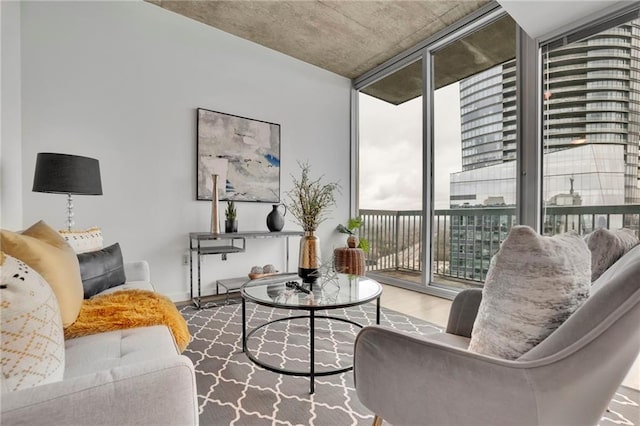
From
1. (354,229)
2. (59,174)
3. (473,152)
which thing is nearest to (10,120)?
(59,174)

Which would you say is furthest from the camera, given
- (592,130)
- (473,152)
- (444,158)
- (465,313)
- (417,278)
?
(417,278)

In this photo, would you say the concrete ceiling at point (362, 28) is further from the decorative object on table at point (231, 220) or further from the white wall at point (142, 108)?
the decorative object on table at point (231, 220)

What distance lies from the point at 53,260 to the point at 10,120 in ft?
6.07

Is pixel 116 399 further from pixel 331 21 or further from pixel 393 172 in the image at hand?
pixel 393 172

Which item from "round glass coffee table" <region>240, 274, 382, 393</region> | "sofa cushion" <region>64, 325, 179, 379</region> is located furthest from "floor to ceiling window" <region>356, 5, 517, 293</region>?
"sofa cushion" <region>64, 325, 179, 379</region>

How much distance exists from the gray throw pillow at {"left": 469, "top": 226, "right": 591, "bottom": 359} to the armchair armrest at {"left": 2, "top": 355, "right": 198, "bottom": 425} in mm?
798

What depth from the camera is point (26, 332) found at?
716mm

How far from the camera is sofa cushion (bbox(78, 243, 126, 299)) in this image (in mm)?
1751

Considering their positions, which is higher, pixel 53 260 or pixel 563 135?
pixel 563 135

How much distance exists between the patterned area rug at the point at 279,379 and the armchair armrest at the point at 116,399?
0.73 meters

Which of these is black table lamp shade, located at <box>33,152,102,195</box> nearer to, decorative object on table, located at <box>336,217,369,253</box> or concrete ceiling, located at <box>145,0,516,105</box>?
concrete ceiling, located at <box>145,0,516,105</box>

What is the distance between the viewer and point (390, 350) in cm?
92

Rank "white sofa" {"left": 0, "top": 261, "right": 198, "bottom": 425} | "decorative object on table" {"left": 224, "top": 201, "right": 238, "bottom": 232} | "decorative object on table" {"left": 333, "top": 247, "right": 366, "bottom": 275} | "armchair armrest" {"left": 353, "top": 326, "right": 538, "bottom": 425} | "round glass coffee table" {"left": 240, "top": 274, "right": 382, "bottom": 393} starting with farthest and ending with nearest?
"decorative object on table" {"left": 224, "top": 201, "right": 238, "bottom": 232} < "decorative object on table" {"left": 333, "top": 247, "right": 366, "bottom": 275} < "round glass coffee table" {"left": 240, "top": 274, "right": 382, "bottom": 393} < "armchair armrest" {"left": 353, "top": 326, "right": 538, "bottom": 425} < "white sofa" {"left": 0, "top": 261, "right": 198, "bottom": 425}

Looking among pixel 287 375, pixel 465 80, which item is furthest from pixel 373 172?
pixel 287 375
